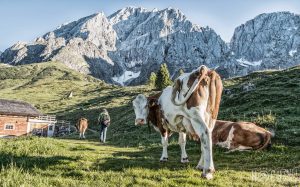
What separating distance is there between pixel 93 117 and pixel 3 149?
71.4 meters

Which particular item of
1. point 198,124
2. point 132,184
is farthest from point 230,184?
point 132,184

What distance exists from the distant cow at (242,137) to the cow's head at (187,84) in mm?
7222

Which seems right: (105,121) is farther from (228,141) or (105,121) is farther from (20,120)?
(20,120)

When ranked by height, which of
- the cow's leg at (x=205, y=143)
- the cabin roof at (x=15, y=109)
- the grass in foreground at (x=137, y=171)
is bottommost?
the grass in foreground at (x=137, y=171)

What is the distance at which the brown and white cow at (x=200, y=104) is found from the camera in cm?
1054

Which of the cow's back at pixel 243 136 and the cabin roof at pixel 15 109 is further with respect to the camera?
the cabin roof at pixel 15 109

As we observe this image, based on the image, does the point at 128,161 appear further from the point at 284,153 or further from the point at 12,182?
the point at 284,153

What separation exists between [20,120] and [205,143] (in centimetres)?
5913

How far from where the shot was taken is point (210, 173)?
1032 centimetres

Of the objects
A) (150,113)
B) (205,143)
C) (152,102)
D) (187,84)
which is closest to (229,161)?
(150,113)

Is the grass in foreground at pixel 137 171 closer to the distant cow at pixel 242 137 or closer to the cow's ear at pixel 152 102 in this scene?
the distant cow at pixel 242 137

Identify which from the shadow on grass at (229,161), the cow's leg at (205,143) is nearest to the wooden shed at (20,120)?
the shadow on grass at (229,161)

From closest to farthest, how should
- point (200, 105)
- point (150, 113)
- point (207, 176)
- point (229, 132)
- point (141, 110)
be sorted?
point (207, 176) → point (200, 105) → point (150, 113) → point (141, 110) → point (229, 132)

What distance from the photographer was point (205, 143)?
10555 millimetres
